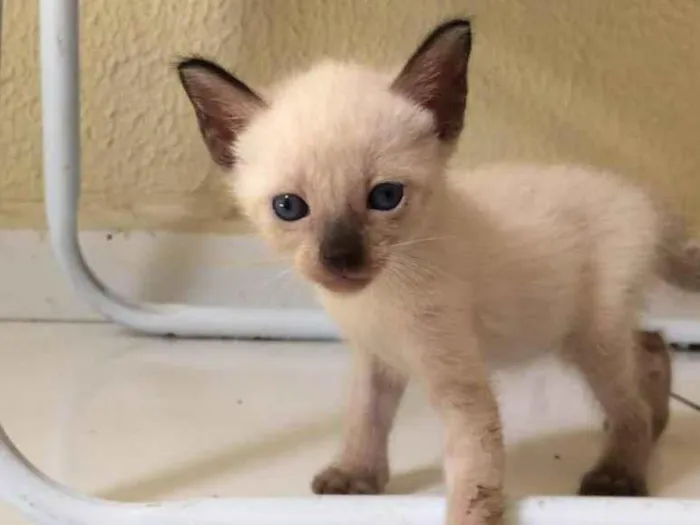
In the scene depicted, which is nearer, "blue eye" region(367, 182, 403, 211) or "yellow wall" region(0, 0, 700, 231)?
"blue eye" region(367, 182, 403, 211)

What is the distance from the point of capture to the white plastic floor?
2.79 feet

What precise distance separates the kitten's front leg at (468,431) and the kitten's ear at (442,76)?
0.52 feet

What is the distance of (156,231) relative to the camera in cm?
129

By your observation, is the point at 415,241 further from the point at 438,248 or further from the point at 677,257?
the point at 677,257

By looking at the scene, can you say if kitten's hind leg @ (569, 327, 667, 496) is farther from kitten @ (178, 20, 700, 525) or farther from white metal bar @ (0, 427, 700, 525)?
white metal bar @ (0, 427, 700, 525)

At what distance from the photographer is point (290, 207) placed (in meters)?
0.66

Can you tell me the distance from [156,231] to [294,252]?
2.13ft

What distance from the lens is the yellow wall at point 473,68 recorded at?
1.21 metres

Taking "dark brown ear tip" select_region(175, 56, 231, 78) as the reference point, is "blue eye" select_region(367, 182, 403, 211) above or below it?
below

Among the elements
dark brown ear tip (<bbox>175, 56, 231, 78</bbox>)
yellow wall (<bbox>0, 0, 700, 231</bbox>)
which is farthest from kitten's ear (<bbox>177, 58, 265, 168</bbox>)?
yellow wall (<bbox>0, 0, 700, 231</bbox>)

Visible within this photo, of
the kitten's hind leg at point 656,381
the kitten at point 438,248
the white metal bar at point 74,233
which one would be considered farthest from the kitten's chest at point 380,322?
the white metal bar at point 74,233

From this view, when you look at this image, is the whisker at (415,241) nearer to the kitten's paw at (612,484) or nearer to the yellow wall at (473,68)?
the kitten's paw at (612,484)

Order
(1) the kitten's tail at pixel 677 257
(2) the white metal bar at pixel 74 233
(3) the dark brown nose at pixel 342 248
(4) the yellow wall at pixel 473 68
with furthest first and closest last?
(4) the yellow wall at pixel 473 68 < (2) the white metal bar at pixel 74 233 < (1) the kitten's tail at pixel 677 257 < (3) the dark brown nose at pixel 342 248

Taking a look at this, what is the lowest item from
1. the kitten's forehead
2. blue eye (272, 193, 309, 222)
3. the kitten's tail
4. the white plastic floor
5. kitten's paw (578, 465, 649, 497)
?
the white plastic floor
